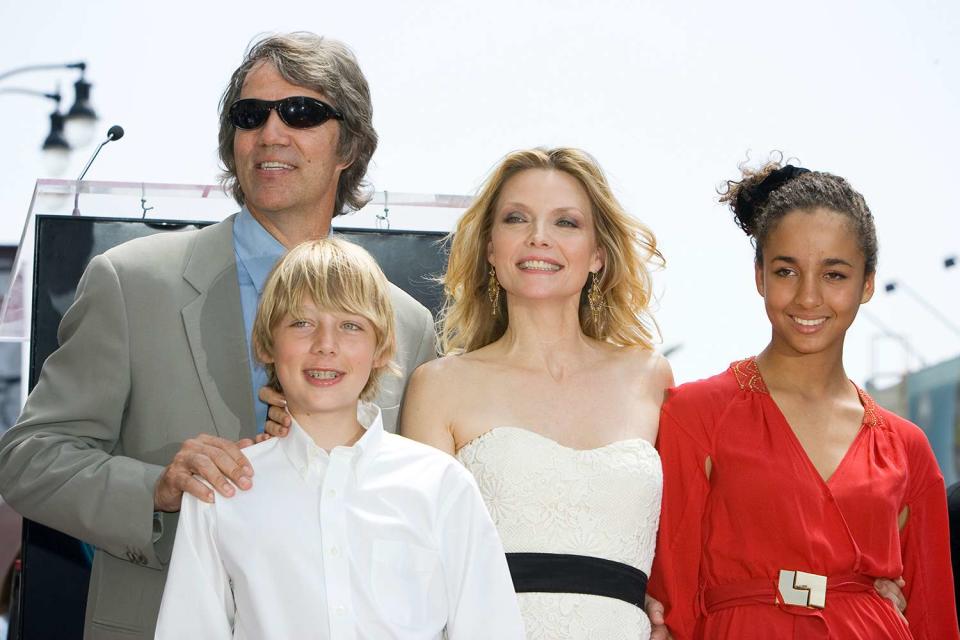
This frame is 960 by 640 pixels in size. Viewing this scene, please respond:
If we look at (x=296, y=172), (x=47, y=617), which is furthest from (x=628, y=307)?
(x=47, y=617)

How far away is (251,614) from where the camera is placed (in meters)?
2.07

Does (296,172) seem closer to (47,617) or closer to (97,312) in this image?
(97,312)

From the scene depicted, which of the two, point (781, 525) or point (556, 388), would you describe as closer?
point (781, 525)

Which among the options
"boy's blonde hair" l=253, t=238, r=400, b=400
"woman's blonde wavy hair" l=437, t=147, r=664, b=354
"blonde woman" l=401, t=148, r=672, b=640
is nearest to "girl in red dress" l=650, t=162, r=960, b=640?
"blonde woman" l=401, t=148, r=672, b=640

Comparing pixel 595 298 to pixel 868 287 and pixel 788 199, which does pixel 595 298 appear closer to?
pixel 788 199

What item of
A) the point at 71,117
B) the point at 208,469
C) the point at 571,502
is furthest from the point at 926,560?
the point at 71,117

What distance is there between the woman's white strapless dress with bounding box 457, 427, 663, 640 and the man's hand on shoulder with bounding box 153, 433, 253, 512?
63 centimetres

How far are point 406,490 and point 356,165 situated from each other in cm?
116

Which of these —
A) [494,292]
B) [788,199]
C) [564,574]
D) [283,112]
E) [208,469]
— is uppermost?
[283,112]

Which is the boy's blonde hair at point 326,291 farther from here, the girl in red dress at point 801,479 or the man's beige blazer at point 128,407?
the girl in red dress at point 801,479

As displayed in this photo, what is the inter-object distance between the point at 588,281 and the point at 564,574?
806 mm

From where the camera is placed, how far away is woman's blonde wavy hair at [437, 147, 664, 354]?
9.55 ft

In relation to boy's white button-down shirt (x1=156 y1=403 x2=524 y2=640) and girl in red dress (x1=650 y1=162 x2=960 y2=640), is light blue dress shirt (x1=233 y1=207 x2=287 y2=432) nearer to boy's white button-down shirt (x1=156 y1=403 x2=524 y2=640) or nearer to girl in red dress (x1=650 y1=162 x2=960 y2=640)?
boy's white button-down shirt (x1=156 y1=403 x2=524 y2=640)

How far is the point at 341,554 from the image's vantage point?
208cm
